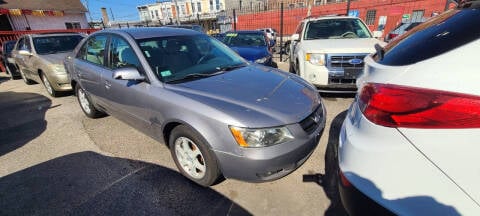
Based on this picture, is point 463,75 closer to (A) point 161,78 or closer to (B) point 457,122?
(B) point 457,122

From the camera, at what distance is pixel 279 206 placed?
88.4 inches

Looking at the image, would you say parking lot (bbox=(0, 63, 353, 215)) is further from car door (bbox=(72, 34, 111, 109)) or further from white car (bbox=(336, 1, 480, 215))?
white car (bbox=(336, 1, 480, 215))

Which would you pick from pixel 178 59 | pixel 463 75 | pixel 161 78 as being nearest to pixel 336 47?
pixel 178 59

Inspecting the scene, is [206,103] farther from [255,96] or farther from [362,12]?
[362,12]

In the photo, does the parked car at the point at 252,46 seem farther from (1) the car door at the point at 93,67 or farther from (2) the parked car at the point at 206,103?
(1) the car door at the point at 93,67

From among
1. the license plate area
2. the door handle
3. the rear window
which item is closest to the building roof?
the door handle

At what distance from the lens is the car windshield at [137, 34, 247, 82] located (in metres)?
2.79

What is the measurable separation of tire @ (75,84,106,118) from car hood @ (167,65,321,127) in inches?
101

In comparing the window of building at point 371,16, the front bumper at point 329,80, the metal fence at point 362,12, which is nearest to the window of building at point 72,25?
the metal fence at point 362,12

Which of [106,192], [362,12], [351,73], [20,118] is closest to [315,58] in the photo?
[351,73]

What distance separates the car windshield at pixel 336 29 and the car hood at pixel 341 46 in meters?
0.61

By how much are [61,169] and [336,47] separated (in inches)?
186

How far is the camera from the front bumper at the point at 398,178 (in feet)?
3.60

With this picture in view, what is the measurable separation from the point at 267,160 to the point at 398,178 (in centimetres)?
97
